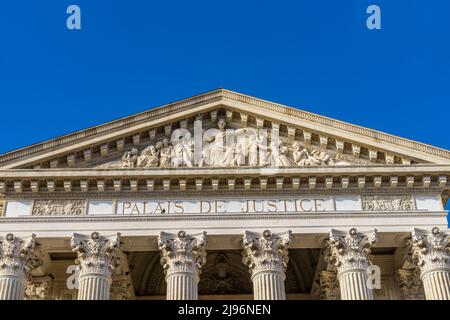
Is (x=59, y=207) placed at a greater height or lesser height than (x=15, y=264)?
greater

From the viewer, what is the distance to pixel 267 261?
27.1 meters

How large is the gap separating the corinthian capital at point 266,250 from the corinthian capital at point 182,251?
1790 millimetres

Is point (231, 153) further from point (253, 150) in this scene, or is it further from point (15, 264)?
point (15, 264)

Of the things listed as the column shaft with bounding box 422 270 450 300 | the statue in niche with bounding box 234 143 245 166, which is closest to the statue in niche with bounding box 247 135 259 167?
the statue in niche with bounding box 234 143 245 166

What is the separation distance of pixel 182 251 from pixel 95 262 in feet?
11.0

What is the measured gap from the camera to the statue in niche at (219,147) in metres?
29.5

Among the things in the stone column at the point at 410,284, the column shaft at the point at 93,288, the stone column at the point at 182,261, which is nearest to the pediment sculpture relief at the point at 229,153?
the stone column at the point at 182,261

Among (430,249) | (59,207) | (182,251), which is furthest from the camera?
(59,207)

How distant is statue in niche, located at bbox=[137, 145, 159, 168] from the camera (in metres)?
29.4

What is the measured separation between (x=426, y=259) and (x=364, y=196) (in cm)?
356

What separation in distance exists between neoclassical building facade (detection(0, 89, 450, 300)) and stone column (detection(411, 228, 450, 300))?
0.05 m

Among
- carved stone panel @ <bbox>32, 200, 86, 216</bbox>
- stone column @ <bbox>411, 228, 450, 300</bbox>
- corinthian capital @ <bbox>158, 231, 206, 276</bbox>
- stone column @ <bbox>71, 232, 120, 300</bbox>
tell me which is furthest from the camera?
carved stone panel @ <bbox>32, 200, 86, 216</bbox>

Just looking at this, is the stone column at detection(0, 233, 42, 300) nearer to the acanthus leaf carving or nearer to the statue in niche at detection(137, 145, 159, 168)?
the acanthus leaf carving

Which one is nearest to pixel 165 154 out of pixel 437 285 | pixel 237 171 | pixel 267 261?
pixel 237 171
